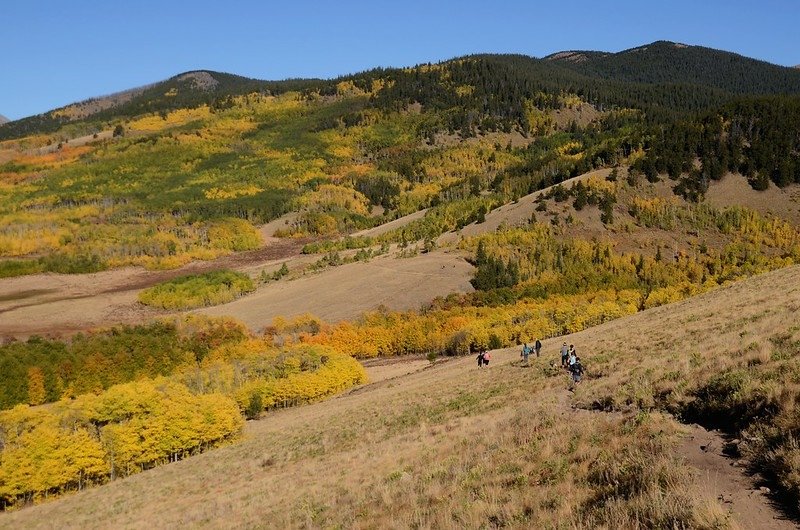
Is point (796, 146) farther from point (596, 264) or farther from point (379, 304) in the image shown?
point (379, 304)

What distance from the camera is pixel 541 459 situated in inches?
559

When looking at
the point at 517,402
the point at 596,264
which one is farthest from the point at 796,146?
the point at 517,402

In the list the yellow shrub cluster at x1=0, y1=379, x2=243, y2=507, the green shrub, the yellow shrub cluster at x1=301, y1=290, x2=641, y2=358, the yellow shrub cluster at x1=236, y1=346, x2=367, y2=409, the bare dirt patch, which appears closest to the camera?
the yellow shrub cluster at x1=0, y1=379, x2=243, y2=507

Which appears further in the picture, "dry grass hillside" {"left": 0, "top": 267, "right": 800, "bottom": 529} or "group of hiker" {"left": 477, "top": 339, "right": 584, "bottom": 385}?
"group of hiker" {"left": 477, "top": 339, "right": 584, "bottom": 385}

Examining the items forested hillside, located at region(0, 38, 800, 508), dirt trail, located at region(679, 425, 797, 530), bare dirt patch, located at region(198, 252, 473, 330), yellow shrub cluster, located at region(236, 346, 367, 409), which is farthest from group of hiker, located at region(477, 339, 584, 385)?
bare dirt patch, located at region(198, 252, 473, 330)

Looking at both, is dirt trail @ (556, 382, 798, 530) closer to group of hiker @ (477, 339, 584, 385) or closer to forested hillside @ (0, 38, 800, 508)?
group of hiker @ (477, 339, 584, 385)

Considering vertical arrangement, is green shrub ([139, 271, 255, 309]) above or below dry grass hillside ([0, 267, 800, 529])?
below

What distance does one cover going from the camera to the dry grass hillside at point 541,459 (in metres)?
10.6

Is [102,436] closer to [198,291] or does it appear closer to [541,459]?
[541,459]

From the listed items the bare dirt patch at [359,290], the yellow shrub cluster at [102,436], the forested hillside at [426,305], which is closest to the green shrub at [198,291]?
the forested hillside at [426,305]

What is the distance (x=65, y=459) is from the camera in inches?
2243

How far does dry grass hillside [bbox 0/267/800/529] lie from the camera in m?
10.6

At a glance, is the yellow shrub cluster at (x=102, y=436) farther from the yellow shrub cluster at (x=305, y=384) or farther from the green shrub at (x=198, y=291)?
the green shrub at (x=198, y=291)

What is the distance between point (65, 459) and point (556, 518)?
61.4 metres
